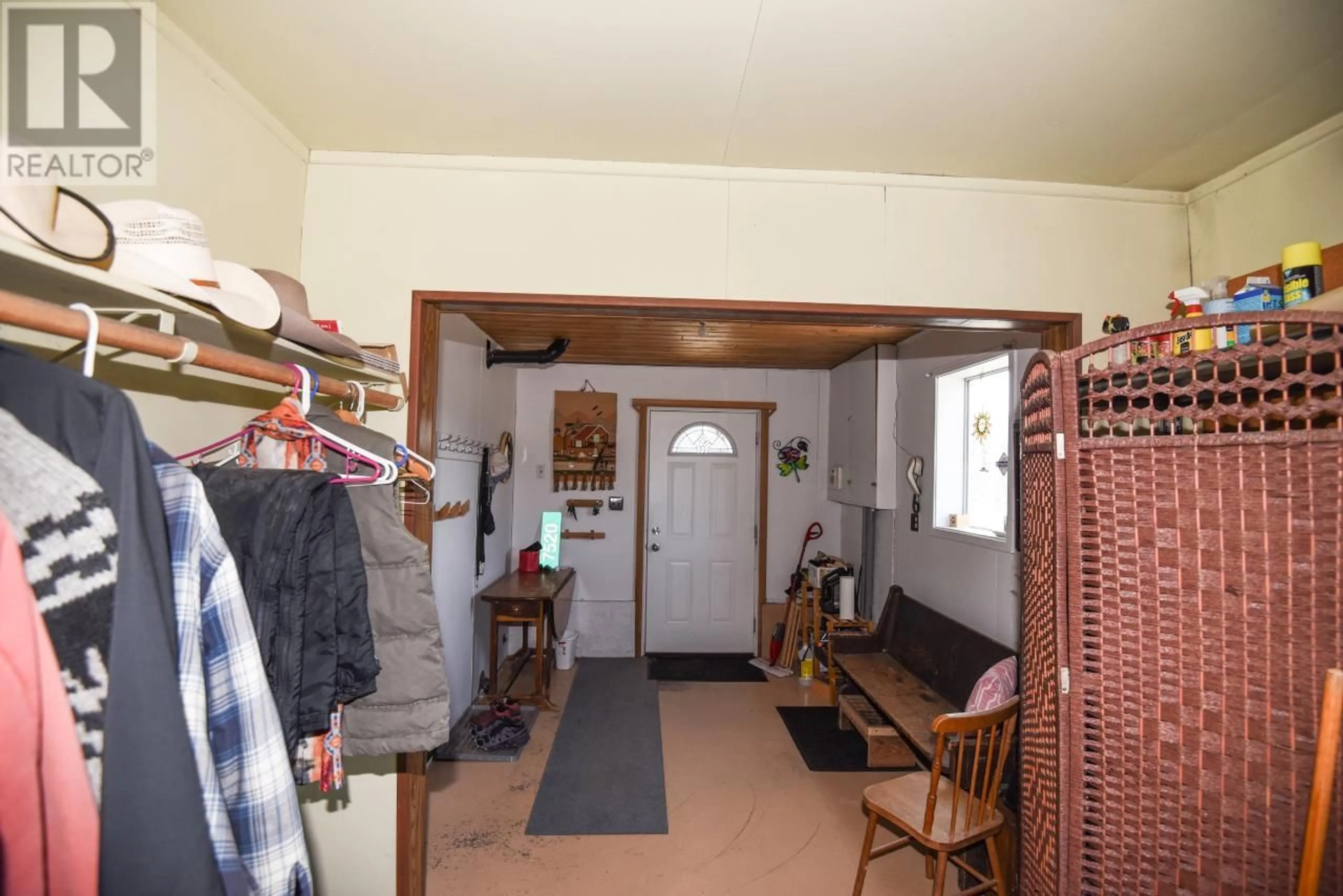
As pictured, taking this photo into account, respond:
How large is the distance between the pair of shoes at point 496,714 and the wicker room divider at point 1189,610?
304cm

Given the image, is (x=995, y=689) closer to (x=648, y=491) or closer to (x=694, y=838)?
(x=694, y=838)

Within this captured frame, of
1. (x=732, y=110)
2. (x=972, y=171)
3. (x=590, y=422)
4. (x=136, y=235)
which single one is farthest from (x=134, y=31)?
(x=590, y=422)

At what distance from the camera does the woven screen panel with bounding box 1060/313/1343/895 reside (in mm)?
925

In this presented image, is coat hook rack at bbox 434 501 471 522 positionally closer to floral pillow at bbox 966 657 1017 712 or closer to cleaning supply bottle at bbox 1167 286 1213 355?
floral pillow at bbox 966 657 1017 712

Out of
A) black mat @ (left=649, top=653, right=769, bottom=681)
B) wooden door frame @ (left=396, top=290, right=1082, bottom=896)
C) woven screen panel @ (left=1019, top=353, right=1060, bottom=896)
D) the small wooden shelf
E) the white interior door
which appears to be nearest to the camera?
woven screen panel @ (left=1019, top=353, right=1060, bottom=896)

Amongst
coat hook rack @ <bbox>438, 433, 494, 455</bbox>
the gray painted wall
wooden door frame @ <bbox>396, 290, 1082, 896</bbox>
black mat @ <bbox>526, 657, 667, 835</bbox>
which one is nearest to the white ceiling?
wooden door frame @ <bbox>396, 290, 1082, 896</bbox>

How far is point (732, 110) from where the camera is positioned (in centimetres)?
159

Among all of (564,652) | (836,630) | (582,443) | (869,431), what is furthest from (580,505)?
(869,431)

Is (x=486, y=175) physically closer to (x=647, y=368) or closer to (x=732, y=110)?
(x=732, y=110)

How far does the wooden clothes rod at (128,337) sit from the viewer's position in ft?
2.20

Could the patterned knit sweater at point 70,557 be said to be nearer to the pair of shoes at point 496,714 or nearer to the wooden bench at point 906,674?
the wooden bench at point 906,674

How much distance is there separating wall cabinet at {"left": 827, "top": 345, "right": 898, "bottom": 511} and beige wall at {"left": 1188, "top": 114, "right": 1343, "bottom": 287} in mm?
2188

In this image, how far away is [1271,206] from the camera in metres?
1.72

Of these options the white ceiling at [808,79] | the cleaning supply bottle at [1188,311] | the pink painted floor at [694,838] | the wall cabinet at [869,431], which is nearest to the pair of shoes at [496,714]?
the pink painted floor at [694,838]
